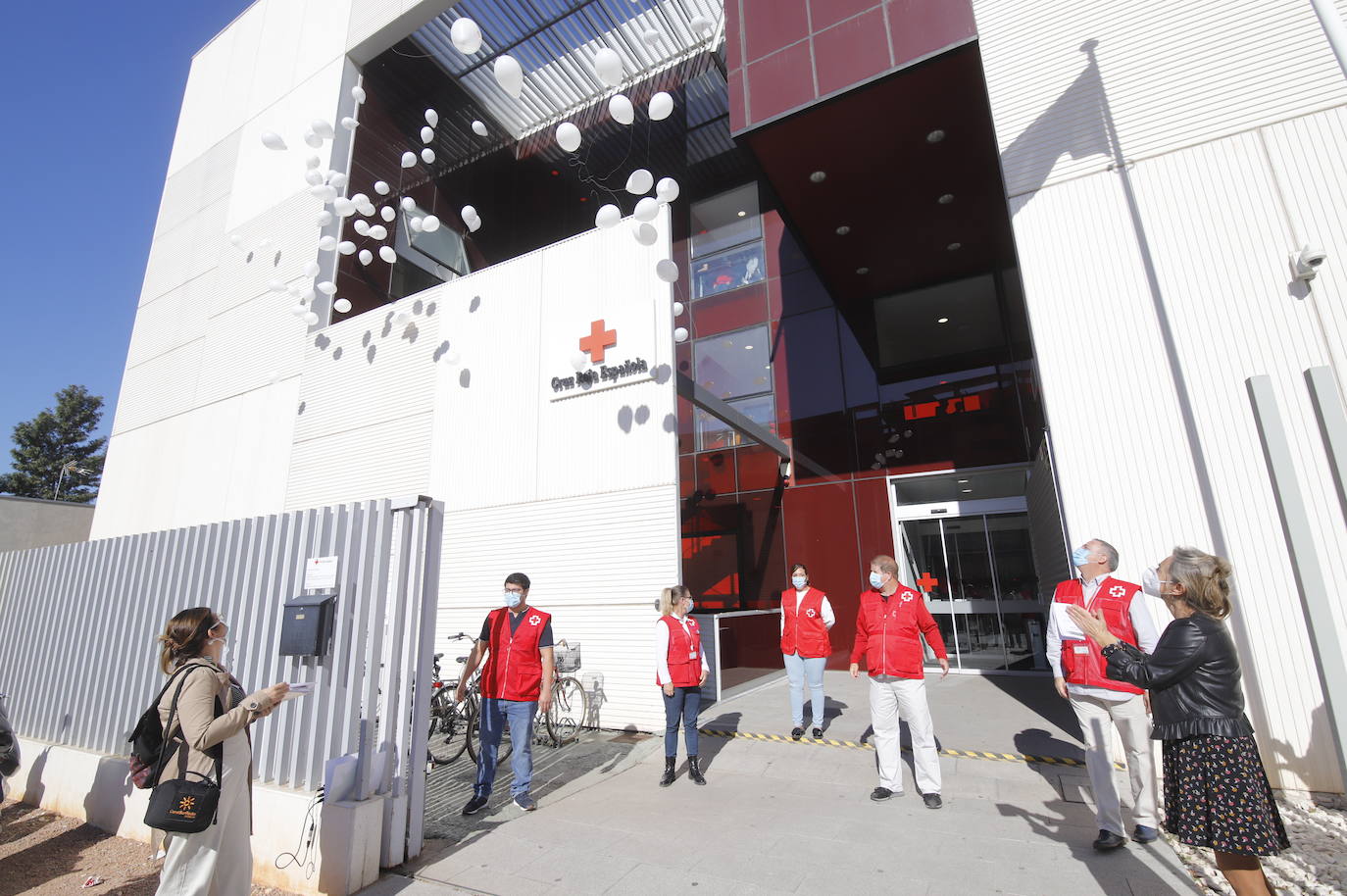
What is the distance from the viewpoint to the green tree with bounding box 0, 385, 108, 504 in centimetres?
3832

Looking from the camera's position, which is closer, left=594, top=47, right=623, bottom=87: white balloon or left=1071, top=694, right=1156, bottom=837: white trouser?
left=1071, top=694, right=1156, bottom=837: white trouser

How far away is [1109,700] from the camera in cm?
381

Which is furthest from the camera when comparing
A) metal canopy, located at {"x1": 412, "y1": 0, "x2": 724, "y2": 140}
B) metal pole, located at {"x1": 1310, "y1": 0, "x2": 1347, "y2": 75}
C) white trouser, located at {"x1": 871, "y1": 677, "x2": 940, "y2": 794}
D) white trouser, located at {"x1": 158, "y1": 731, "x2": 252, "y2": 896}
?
metal canopy, located at {"x1": 412, "y1": 0, "x2": 724, "y2": 140}

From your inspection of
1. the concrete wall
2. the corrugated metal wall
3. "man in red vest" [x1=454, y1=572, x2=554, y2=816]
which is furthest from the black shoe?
the concrete wall

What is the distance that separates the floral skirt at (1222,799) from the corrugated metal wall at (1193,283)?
320cm

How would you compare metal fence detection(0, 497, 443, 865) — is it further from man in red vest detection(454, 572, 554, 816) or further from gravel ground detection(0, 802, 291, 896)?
man in red vest detection(454, 572, 554, 816)

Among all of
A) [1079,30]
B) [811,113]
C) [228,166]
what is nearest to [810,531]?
[811,113]

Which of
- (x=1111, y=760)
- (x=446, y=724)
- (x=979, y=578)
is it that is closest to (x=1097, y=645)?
(x=1111, y=760)

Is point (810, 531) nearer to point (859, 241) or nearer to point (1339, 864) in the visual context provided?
point (859, 241)

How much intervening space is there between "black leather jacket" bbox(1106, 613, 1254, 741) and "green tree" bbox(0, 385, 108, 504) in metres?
51.3

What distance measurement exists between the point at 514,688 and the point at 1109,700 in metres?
4.02

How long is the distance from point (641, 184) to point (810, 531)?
738 cm

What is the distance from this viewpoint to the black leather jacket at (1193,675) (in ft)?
8.70

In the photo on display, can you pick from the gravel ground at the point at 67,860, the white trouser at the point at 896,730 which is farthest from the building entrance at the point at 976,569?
the gravel ground at the point at 67,860
